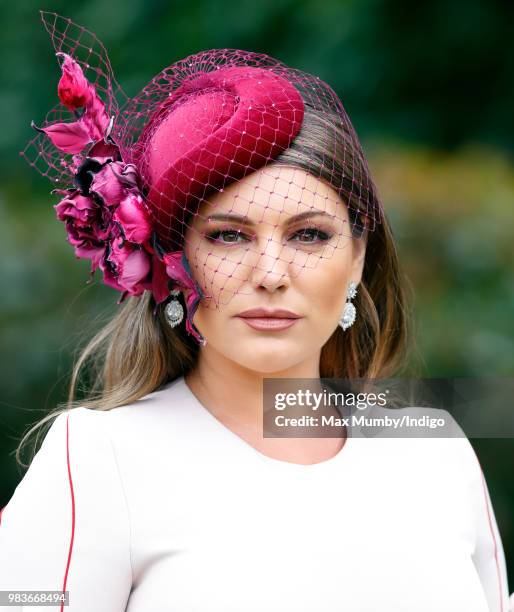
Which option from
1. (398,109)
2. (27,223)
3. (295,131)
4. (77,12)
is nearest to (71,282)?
(27,223)

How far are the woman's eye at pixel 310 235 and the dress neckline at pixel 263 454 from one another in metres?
0.43

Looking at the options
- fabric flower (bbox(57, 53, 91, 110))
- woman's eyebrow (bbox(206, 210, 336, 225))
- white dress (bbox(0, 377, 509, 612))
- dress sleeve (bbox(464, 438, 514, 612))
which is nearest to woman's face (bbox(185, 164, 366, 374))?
woman's eyebrow (bbox(206, 210, 336, 225))

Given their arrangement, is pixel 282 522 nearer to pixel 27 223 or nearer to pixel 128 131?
pixel 128 131

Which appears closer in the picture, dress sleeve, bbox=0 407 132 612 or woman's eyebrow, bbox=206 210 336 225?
dress sleeve, bbox=0 407 132 612

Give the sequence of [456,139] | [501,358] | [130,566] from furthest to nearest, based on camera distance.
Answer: [456,139]
[501,358]
[130,566]

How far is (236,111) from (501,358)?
207 cm

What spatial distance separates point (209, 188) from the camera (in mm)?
2084

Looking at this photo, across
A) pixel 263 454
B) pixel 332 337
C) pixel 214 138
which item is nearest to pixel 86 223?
pixel 214 138

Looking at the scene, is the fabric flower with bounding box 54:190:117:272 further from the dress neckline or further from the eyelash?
the dress neckline

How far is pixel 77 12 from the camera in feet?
12.8

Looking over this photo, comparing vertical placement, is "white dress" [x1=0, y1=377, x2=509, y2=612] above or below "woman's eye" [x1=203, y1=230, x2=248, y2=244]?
below

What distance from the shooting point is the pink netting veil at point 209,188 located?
6.80 feet

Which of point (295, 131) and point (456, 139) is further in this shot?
point (456, 139)

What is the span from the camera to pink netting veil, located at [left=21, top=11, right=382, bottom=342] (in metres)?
2.07
